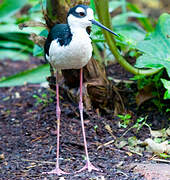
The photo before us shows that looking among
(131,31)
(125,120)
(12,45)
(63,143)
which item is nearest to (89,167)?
(63,143)

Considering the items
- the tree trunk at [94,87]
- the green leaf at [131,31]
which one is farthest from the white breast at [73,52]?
the green leaf at [131,31]

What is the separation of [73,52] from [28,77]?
1796 mm

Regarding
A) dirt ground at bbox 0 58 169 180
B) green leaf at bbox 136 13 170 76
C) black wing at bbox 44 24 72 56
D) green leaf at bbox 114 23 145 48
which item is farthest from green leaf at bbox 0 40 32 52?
black wing at bbox 44 24 72 56

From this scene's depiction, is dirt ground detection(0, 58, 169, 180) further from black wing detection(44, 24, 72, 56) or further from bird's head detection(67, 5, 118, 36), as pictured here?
bird's head detection(67, 5, 118, 36)

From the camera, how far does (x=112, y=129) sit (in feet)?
9.62

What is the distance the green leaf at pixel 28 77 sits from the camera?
3.96m

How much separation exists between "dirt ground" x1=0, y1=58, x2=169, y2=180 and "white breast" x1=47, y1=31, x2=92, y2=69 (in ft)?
2.19

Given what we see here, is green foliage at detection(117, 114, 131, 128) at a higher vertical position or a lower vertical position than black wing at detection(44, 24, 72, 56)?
lower

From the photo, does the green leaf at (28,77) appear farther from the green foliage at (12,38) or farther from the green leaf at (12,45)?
the green leaf at (12,45)

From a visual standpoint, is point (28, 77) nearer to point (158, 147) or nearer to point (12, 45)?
point (12, 45)

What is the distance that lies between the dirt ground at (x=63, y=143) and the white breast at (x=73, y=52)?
668mm

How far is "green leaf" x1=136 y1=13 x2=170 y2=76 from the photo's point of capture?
2682 millimetres

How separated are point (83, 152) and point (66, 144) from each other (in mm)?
164

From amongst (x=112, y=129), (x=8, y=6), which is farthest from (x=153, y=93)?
(x=8, y=6)
